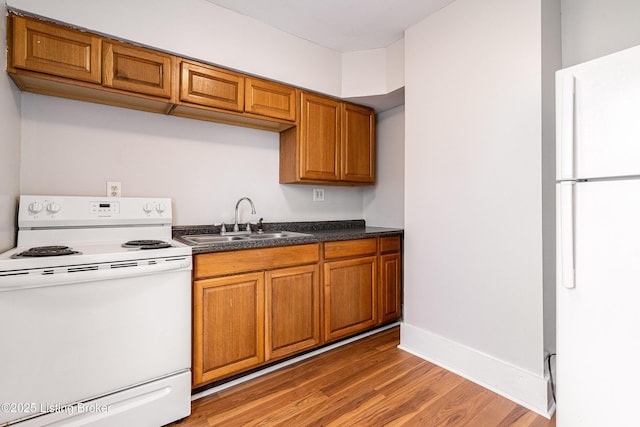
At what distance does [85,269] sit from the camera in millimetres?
1341

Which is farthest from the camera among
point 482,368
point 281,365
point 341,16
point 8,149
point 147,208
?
point 341,16

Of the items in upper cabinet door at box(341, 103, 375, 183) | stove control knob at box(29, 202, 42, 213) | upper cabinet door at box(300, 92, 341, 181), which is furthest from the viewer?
upper cabinet door at box(341, 103, 375, 183)

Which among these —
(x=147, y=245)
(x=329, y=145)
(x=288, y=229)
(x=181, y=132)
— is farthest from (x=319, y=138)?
(x=147, y=245)

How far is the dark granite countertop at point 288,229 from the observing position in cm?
179

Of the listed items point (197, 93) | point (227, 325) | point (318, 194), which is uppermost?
point (197, 93)

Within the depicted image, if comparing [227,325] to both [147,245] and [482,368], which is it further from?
[482,368]

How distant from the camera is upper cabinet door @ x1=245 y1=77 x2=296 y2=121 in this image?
2.23 meters

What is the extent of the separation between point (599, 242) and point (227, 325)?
1.82 m

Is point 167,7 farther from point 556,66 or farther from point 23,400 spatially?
point 556,66

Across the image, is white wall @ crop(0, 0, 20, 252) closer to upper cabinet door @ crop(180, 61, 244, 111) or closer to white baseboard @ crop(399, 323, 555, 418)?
upper cabinet door @ crop(180, 61, 244, 111)

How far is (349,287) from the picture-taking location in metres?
2.38

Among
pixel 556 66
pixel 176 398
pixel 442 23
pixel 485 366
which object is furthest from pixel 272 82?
pixel 485 366

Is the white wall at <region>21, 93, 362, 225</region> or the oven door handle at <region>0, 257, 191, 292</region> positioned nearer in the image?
the oven door handle at <region>0, 257, 191, 292</region>

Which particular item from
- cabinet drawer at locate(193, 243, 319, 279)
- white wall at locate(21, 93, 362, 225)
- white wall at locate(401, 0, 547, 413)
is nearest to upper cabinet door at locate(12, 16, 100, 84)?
white wall at locate(21, 93, 362, 225)
